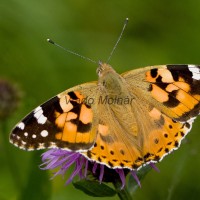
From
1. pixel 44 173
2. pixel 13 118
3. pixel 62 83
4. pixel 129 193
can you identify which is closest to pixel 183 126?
pixel 129 193

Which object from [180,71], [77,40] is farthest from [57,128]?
[77,40]

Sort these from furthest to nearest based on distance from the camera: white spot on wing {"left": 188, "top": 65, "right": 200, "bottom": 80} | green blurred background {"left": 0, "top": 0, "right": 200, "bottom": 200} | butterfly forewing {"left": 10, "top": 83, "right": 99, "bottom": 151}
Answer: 1. green blurred background {"left": 0, "top": 0, "right": 200, "bottom": 200}
2. white spot on wing {"left": 188, "top": 65, "right": 200, "bottom": 80}
3. butterfly forewing {"left": 10, "top": 83, "right": 99, "bottom": 151}

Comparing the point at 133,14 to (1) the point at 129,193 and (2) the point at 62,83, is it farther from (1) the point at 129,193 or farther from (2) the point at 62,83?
(1) the point at 129,193

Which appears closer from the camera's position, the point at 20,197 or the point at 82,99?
the point at 82,99

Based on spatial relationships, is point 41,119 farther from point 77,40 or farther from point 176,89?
point 77,40

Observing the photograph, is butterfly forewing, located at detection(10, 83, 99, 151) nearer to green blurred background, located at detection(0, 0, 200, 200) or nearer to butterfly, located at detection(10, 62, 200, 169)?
butterfly, located at detection(10, 62, 200, 169)

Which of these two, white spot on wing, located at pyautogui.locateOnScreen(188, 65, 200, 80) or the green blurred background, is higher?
white spot on wing, located at pyautogui.locateOnScreen(188, 65, 200, 80)

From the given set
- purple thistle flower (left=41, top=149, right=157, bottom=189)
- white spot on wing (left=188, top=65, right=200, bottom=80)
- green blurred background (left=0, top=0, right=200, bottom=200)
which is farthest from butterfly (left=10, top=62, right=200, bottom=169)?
green blurred background (left=0, top=0, right=200, bottom=200)

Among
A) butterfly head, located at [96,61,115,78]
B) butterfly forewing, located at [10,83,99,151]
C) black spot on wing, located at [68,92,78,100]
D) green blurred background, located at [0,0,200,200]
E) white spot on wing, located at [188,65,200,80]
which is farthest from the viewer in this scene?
green blurred background, located at [0,0,200,200]
